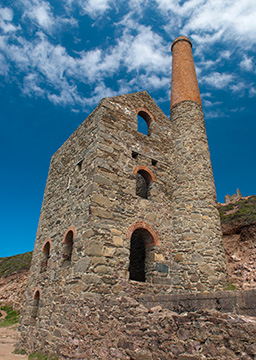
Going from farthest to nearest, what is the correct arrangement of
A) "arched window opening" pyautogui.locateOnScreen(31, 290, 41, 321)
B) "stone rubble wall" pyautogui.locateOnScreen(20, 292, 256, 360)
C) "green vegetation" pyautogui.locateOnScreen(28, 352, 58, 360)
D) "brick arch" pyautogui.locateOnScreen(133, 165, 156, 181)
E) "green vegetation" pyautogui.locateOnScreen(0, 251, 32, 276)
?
"green vegetation" pyautogui.locateOnScreen(0, 251, 32, 276) < "arched window opening" pyautogui.locateOnScreen(31, 290, 41, 321) < "brick arch" pyautogui.locateOnScreen(133, 165, 156, 181) < "green vegetation" pyautogui.locateOnScreen(28, 352, 58, 360) < "stone rubble wall" pyautogui.locateOnScreen(20, 292, 256, 360)

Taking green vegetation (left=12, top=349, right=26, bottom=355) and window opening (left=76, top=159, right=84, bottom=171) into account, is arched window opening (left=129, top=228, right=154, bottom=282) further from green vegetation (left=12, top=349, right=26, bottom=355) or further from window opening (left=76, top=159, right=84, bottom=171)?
green vegetation (left=12, top=349, right=26, bottom=355)

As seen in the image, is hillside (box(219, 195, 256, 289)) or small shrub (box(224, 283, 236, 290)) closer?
small shrub (box(224, 283, 236, 290))

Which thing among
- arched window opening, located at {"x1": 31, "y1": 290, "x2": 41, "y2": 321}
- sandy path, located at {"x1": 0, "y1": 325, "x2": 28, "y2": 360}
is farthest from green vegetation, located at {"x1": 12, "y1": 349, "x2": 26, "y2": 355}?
arched window opening, located at {"x1": 31, "y1": 290, "x2": 41, "y2": 321}

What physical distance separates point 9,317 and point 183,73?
1881 centimetres

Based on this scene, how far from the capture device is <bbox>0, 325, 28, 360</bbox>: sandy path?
901cm

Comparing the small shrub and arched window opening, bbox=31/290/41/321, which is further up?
the small shrub

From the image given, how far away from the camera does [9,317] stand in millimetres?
16672

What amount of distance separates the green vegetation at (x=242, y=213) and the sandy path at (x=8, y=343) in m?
10.9

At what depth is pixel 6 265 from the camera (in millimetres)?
23250

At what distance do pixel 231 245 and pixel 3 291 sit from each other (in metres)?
17.5

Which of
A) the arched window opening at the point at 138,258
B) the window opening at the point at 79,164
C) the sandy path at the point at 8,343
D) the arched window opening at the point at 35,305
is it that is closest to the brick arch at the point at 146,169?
the window opening at the point at 79,164

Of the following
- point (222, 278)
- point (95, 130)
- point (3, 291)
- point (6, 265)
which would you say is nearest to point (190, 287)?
point (222, 278)

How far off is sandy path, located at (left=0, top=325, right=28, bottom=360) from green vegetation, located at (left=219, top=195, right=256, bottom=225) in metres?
10.9

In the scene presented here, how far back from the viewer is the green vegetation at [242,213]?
12262 millimetres
